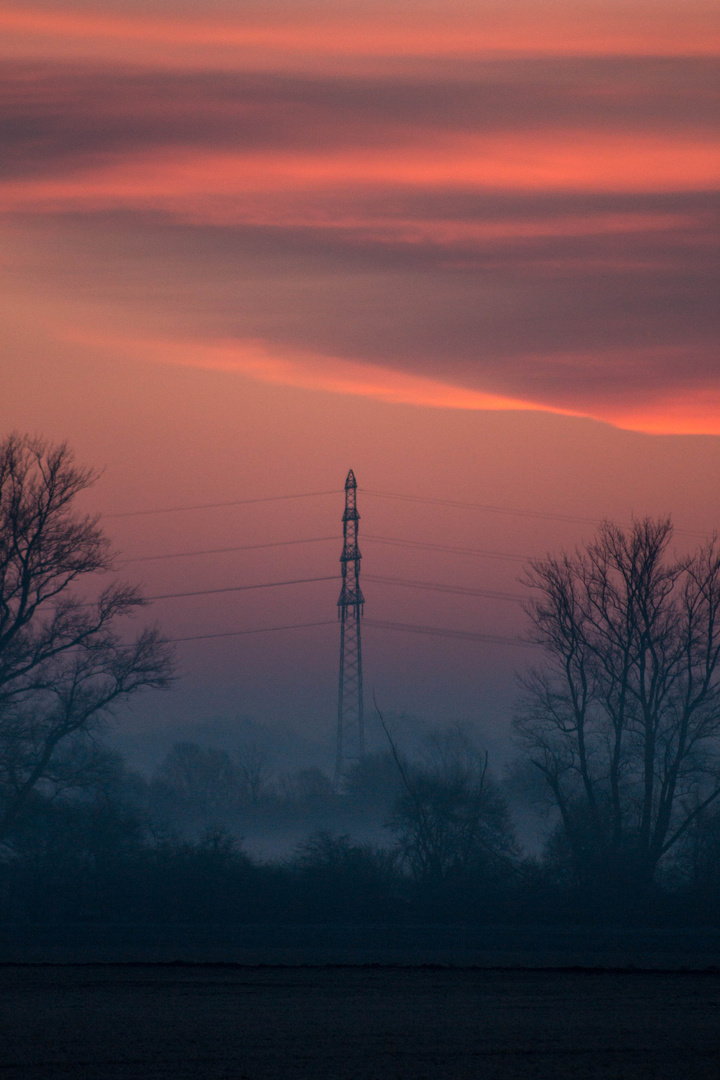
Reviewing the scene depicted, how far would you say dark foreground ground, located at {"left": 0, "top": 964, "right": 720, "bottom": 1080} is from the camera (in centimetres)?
1386

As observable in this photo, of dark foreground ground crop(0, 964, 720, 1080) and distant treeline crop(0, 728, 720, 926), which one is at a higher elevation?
distant treeline crop(0, 728, 720, 926)

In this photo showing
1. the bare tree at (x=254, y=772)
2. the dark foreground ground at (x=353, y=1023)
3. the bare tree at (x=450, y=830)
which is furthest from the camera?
the bare tree at (x=254, y=772)

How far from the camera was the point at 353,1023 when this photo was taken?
16.2 meters

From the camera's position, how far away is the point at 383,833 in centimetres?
6088

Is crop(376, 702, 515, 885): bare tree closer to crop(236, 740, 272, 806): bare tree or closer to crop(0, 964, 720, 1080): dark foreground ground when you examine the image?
crop(0, 964, 720, 1080): dark foreground ground

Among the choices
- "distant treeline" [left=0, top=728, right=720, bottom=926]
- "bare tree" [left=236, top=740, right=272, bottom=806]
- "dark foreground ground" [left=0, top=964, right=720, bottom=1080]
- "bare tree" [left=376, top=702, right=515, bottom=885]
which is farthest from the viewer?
"bare tree" [left=236, top=740, right=272, bottom=806]

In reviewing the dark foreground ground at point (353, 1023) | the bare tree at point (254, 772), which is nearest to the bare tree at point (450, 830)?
the dark foreground ground at point (353, 1023)

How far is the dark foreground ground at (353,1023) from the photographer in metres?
13.9

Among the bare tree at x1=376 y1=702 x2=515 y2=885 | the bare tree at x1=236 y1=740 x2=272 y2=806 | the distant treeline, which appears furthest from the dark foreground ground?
the bare tree at x1=236 y1=740 x2=272 y2=806

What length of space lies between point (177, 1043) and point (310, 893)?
12.6m

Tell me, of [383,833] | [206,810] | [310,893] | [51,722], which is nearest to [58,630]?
[51,722]

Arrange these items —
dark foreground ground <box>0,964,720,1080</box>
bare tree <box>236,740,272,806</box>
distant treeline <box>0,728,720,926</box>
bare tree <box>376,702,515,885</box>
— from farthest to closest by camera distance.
→ 1. bare tree <box>236,740,272,806</box>
2. bare tree <box>376,702,515,885</box>
3. distant treeline <box>0,728,720,926</box>
4. dark foreground ground <box>0,964,720,1080</box>

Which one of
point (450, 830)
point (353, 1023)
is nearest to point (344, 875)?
point (450, 830)

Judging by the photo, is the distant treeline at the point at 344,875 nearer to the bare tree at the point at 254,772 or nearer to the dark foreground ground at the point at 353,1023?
the dark foreground ground at the point at 353,1023
